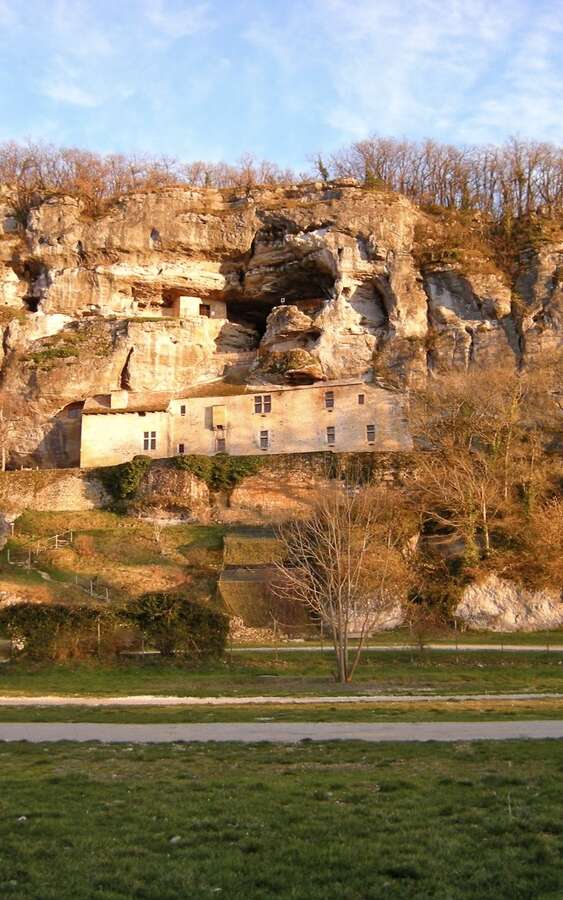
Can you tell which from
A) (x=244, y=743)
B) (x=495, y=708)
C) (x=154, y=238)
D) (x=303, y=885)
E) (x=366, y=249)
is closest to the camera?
(x=303, y=885)

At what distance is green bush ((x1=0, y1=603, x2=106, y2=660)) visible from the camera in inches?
1044

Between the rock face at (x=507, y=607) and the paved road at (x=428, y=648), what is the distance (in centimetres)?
459

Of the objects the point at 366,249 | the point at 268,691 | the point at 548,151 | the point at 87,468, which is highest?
the point at 548,151

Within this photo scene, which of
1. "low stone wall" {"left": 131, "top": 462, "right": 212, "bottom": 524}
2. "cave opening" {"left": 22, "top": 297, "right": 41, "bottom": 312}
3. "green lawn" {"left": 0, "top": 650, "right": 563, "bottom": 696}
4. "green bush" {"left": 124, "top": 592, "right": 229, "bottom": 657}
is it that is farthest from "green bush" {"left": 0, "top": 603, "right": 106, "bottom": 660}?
"cave opening" {"left": 22, "top": 297, "right": 41, "bottom": 312}

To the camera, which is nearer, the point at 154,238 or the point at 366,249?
the point at 366,249

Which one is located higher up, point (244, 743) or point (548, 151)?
point (548, 151)

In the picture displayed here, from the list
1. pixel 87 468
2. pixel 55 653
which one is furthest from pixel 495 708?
pixel 87 468

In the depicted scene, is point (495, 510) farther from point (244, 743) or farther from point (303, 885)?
point (303, 885)

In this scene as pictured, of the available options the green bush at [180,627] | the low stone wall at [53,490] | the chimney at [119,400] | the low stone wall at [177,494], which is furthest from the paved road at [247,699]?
the chimney at [119,400]

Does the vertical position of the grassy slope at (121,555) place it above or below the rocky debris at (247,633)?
above

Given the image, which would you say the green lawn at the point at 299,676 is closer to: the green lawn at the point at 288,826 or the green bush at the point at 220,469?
the green lawn at the point at 288,826

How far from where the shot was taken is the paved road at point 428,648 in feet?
94.6

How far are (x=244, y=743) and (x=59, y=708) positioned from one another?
702 centimetres

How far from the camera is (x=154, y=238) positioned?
60281 mm
